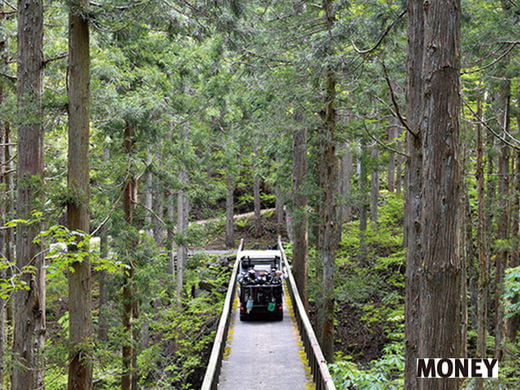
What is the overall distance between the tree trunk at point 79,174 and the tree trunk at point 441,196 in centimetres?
454

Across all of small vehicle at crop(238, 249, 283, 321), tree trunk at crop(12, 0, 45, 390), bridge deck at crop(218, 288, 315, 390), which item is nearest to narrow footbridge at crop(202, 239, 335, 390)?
bridge deck at crop(218, 288, 315, 390)

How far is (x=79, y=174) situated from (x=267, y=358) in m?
7.38

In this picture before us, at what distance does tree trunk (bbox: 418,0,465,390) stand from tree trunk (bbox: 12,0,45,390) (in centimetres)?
515

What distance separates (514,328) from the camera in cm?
1266

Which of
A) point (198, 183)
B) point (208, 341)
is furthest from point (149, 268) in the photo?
point (198, 183)

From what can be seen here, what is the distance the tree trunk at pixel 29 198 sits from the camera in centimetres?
648

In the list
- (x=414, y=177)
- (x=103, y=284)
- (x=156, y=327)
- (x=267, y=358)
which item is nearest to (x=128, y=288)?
(x=103, y=284)

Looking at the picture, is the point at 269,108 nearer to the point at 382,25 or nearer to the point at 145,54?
the point at 145,54

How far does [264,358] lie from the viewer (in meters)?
11.5

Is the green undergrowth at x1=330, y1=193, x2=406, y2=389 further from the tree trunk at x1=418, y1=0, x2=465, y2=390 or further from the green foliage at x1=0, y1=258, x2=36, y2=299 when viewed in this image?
the green foliage at x1=0, y1=258, x2=36, y2=299

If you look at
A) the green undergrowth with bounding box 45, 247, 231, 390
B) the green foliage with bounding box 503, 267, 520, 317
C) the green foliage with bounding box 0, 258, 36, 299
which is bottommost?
the green undergrowth with bounding box 45, 247, 231, 390

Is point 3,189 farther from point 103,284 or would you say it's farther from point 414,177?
point 414,177

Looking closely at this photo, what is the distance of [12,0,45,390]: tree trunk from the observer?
6477 mm

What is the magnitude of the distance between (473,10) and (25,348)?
10.1 meters
